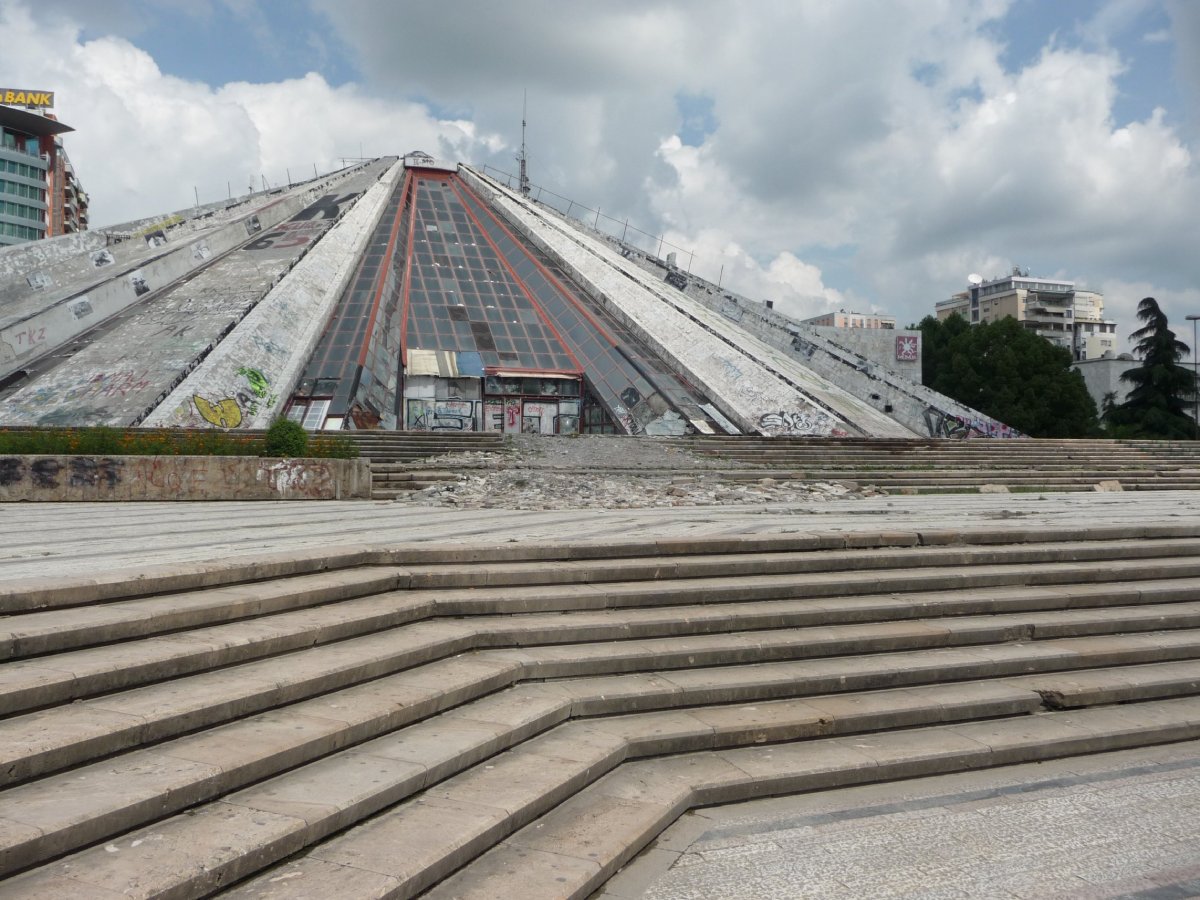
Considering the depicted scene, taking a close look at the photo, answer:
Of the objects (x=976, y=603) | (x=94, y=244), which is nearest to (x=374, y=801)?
(x=976, y=603)

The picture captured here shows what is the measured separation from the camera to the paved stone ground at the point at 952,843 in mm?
3930

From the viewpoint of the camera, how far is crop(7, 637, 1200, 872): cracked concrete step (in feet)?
10.7

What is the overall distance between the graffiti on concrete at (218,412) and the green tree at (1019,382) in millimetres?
34461

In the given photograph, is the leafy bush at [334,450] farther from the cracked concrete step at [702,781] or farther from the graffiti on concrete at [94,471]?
the cracked concrete step at [702,781]

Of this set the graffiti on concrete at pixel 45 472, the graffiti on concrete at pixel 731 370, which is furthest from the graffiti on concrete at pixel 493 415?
→ the graffiti on concrete at pixel 45 472

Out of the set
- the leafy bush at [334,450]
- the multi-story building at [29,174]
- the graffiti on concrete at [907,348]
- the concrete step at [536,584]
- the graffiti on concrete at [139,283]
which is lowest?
the concrete step at [536,584]

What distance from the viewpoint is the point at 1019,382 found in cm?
4366

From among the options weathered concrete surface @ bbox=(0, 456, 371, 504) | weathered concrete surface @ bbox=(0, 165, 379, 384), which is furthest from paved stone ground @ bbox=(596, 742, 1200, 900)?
weathered concrete surface @ bbox=(0, 165, 379, 384)

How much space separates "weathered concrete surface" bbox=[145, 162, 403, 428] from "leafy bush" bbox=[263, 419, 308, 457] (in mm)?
8115

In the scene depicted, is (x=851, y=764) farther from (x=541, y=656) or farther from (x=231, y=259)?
(x=231, y=259)

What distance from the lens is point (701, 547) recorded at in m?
7.67

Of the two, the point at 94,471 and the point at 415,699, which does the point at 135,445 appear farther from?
the point at 415,699

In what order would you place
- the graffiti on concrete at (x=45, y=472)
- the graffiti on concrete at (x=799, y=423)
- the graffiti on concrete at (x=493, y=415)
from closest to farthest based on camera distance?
1. the graffiti on concrete at (x=45, y=472)
2. the graffiti on concrete at (x=799, y=423)
3. the graffiti on concrete at (x=493, y=415)

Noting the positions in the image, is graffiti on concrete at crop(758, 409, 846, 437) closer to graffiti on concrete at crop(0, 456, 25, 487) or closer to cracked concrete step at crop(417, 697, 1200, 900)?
graffiti on concrete at crop(0, 456, 25, 487)
